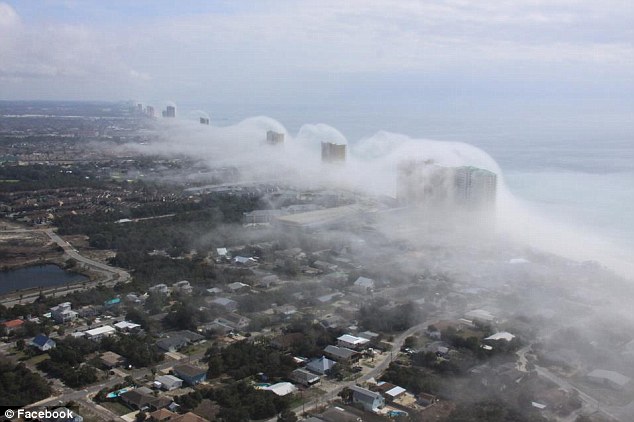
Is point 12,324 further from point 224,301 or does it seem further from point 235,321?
point 235,321

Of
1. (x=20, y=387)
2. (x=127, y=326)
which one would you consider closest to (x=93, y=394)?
(x=20, y=387)

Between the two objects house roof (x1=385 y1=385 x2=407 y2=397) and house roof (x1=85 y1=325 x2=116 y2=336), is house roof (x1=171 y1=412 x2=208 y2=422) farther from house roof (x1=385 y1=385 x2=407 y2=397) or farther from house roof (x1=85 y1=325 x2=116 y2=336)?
house roof (x1=85 y1=325 x2=116 y2=336)

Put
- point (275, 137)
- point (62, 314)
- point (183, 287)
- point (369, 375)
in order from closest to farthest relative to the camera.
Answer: point (369, 375) → point (62, 314) → point (183, 287) → point (275, 137)

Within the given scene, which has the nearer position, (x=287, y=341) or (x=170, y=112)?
(x=287, y=341)

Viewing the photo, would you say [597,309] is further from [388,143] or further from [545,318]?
[388,143]

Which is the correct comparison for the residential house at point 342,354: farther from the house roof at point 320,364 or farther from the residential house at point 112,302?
the residential house at point 112,302

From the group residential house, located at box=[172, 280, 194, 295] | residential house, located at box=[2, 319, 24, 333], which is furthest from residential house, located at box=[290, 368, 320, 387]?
residential house, located at box=[2, 319, 24, 333]
